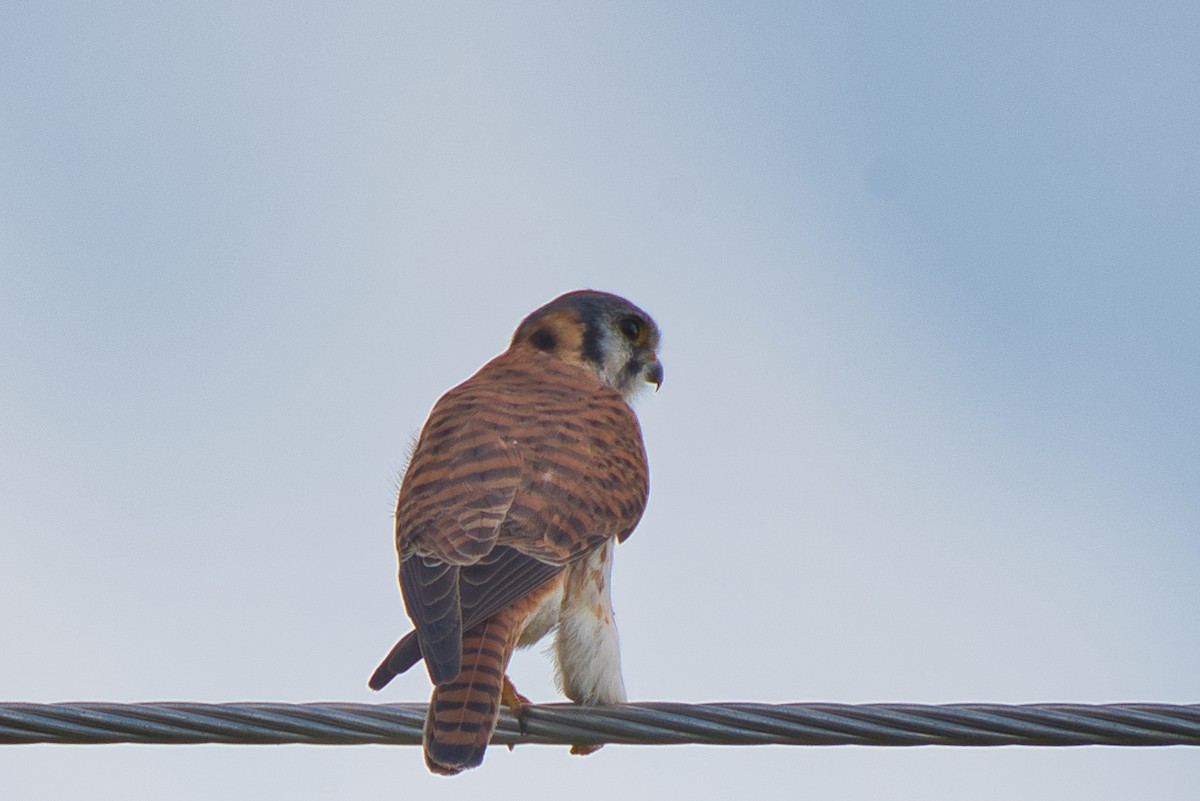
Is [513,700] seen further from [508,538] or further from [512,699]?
[508,538]

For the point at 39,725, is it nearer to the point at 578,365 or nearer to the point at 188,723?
the point at 188,723

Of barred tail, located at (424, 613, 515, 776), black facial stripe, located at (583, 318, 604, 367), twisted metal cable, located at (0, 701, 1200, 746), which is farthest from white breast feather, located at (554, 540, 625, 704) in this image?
black facial stripe, located at (583, 318, 604, 367)

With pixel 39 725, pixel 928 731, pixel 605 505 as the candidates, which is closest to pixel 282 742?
pixel 39 725

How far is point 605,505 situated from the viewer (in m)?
4.77

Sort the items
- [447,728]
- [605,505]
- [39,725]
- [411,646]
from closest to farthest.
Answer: [39,725]
[447,728]
[411,646]
[605,505]

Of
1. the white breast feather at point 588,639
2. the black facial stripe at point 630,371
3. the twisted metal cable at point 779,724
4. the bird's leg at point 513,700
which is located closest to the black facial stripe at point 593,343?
the black facial stripe at point 630,371

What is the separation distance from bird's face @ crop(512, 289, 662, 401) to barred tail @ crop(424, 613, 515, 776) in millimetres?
2080

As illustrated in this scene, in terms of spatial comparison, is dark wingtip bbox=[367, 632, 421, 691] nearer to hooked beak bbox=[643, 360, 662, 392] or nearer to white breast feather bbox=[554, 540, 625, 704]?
white breast feather bbox=[554, 540, 625, 704]

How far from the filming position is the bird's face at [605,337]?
6172 mm

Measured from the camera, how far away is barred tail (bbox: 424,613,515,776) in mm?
3770

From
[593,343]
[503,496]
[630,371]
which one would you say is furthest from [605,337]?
[503,496]

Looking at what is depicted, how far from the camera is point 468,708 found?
3875 millimetres

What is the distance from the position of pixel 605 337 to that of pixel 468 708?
2.53m

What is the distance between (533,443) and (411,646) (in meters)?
0.90
